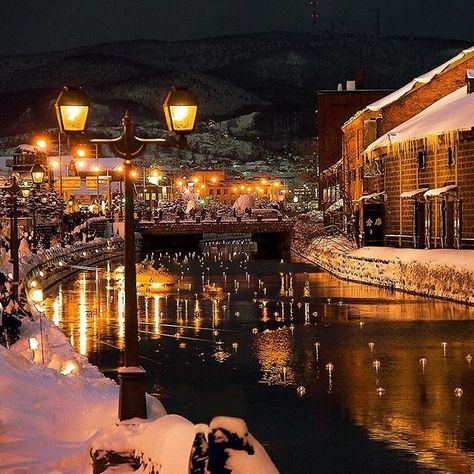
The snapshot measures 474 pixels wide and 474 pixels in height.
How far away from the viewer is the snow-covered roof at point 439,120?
162 feet

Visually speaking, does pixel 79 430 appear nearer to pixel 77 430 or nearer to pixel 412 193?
pixel 77 430

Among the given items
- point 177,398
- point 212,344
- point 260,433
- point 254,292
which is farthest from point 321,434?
point 254,292

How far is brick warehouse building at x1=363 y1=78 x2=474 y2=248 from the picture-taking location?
4938 centimetres

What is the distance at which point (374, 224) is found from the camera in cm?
6191

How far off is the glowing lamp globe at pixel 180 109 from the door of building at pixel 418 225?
141ft

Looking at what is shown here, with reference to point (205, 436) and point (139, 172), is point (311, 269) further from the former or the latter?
point (139, 172)

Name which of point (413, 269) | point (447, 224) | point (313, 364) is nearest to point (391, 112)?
point (447, 224)

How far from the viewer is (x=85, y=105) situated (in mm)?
14172

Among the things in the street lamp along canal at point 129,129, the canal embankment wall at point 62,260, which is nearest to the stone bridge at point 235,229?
the canal embankment wall at point 62,260

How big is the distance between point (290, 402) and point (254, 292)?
91.2 feet

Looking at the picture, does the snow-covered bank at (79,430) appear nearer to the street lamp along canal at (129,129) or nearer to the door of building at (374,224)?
the street lamp along canal at (129,129)

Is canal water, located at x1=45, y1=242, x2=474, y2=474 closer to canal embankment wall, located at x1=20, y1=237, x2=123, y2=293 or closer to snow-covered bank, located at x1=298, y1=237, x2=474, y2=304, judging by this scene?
snow-covered bank, located at x1=298, y1=237, x2=474, y2=304

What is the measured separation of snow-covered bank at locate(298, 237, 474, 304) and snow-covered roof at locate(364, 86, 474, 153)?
5.51m

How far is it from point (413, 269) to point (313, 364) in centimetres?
2147
